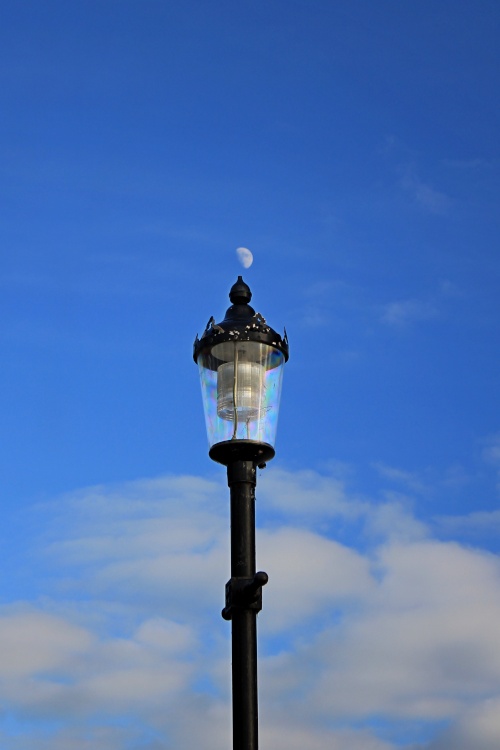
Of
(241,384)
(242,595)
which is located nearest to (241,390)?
(241,384)

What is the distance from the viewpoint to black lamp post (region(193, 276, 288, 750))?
877 cm

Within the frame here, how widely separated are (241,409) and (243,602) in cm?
155

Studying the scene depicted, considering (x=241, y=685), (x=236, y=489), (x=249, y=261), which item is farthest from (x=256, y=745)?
(x=249, y=261)

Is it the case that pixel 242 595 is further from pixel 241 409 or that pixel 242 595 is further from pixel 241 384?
pixel 241 384

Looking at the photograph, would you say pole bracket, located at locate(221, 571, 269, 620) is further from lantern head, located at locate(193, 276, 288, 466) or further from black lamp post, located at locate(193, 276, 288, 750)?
lantern head, located at locate(193, 276, 288, 466)

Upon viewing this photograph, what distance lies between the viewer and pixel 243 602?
28.0 feet

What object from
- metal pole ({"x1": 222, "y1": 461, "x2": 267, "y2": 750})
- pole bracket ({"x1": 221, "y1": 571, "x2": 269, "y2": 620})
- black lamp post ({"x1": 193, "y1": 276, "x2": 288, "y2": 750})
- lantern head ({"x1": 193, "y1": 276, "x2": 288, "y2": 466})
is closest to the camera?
metal pole ({"x1": 222, "y1": 461, "x2": 267, "y2": 750})

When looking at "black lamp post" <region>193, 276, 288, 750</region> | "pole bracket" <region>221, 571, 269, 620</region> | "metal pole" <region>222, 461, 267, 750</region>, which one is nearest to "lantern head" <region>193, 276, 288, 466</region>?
"black lamp post" <region>193, 276, 288, 750</region>

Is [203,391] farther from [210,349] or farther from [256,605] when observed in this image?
[256,605]

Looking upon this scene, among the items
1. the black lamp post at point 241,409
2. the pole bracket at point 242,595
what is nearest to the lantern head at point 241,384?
the black lamp post at point 241,409

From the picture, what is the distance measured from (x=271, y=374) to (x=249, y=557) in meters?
1.54

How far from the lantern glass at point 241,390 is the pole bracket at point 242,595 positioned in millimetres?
1174

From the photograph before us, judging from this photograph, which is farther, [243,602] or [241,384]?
[241,384]

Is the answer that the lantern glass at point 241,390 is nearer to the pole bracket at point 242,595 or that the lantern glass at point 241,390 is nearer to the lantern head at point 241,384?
the lantern head at point 241,384
